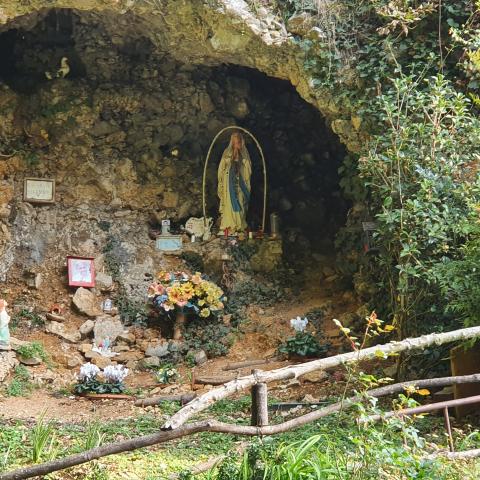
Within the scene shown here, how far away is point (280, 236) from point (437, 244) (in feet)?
13.0

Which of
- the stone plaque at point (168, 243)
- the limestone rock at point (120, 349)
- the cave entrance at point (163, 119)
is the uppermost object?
the cave entrance at point (163, 119)

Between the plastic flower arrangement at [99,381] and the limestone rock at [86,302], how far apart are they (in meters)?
1.58

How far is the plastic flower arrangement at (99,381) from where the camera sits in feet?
22.9

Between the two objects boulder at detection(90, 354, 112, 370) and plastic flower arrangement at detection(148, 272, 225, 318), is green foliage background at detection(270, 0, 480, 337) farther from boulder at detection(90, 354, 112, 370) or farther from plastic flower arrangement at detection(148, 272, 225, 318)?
boulder at detection(90, 354, 112, 370)

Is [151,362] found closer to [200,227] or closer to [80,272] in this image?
[80,272]

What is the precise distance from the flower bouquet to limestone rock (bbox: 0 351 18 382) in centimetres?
190

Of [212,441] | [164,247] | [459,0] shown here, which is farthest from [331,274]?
[212,441]

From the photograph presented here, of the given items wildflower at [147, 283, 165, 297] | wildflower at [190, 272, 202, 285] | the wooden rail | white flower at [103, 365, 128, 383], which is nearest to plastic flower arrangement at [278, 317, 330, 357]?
wildflower at [190, 272, 202, 285]

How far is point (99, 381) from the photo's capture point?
23.3 feet

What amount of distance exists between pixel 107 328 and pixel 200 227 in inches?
84.1

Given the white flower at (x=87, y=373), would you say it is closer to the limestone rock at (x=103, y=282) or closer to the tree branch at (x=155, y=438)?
the limestone rock at (x=103, y=282)

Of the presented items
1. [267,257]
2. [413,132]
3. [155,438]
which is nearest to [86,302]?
[267,257]

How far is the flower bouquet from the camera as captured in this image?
8.42 metres

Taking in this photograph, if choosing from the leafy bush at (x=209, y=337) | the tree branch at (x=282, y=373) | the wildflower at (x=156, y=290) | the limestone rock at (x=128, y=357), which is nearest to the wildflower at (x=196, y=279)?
the wildflower at (x=156, y=290)
